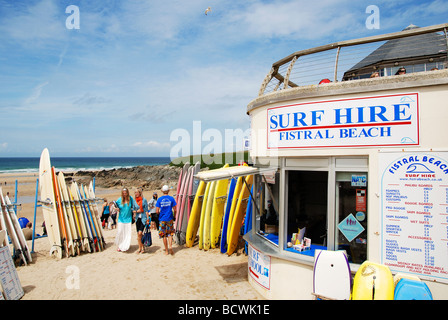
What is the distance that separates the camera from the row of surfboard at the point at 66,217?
763 cm

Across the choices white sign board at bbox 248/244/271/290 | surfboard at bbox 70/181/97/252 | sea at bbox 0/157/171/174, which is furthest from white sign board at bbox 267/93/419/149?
sea at bbox 0/157/171/174

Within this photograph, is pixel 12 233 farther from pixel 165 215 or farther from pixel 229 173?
pixel 229 173

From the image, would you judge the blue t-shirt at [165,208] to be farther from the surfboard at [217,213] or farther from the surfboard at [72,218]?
the surfboard at [72,218]

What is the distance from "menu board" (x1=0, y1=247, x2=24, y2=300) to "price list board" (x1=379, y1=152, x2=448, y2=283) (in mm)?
6062

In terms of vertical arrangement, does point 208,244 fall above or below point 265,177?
below

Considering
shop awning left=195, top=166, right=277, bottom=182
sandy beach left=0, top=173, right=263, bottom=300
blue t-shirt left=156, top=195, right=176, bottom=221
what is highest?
shop awning left=195, top=166, right=277, bottom=182

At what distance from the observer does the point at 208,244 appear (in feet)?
27.2

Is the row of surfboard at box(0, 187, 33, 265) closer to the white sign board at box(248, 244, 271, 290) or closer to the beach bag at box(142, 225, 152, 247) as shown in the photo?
the beach bag at box(142, 225, 152, 247)

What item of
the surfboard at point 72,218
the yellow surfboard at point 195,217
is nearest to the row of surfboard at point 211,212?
the yellow surfboard at point 195,217

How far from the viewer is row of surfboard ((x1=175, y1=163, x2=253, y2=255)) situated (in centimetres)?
779

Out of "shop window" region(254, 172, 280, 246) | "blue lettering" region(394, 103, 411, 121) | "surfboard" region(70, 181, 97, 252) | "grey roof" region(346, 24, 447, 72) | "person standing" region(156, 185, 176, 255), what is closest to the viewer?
"blue lettering" region(394, 103, 411, 121)
